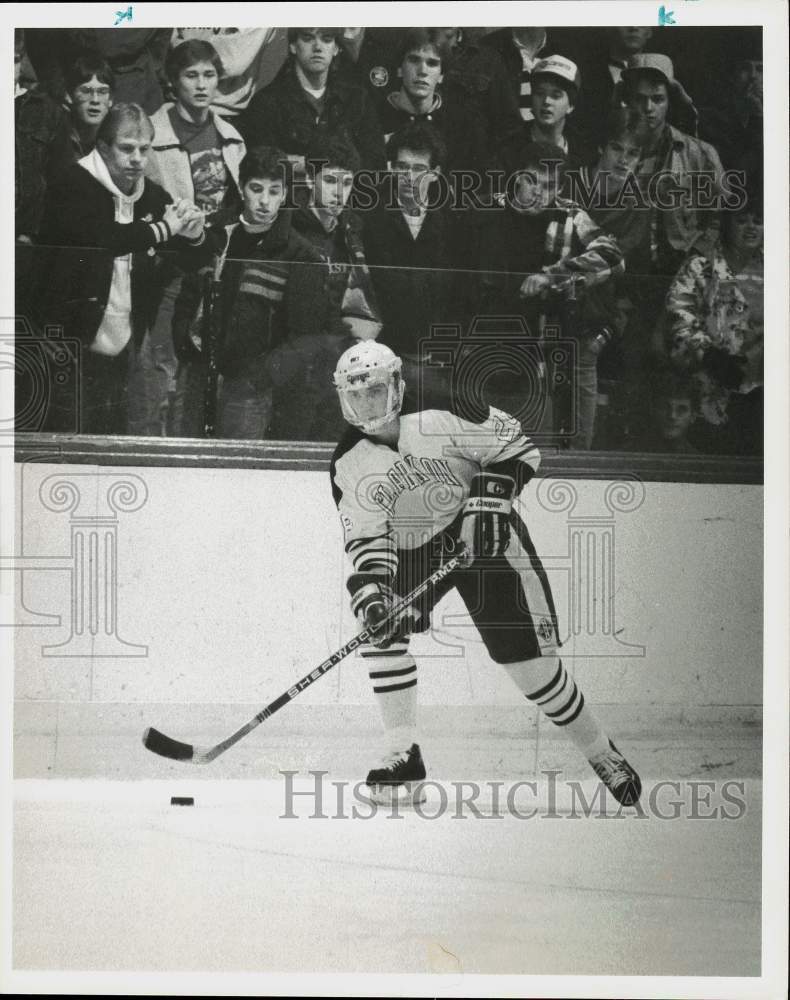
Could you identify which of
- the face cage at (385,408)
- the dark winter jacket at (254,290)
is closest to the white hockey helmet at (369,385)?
the face cage at (385,408)

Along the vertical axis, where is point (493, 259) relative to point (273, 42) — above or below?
below

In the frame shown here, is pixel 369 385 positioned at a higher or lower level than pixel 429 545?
higher

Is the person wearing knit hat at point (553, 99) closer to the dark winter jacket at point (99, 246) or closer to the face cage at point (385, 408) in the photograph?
the face cage at point (385, 408)

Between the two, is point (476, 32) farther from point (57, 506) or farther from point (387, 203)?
point (57, 506)

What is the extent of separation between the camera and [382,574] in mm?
2701

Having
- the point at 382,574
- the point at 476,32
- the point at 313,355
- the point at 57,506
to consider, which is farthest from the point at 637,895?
the point at 476,32

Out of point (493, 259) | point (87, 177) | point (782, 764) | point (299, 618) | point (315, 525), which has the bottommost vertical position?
point (782, 764)

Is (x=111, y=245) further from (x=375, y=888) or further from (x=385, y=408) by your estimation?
(x=375, y=888)

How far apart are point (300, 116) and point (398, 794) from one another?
5.98 feet

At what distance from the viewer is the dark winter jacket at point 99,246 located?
2693 mm

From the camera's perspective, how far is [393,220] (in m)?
2.70

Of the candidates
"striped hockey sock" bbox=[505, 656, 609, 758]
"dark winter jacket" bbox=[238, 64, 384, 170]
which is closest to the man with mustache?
"dark winter jacket" bbox=[238, 64, 384, 170]

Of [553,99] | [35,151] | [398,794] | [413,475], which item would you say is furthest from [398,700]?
[35,151]

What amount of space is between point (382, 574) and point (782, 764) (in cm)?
119
